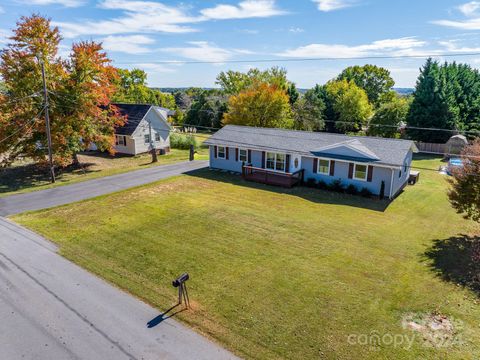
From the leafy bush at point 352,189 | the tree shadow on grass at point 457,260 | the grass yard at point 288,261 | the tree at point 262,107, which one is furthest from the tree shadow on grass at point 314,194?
the tree at point 262,107

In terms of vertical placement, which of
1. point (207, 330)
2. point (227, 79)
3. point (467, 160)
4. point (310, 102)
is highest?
point (227, 79)

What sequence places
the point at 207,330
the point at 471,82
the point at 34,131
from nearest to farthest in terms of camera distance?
the point at 207,330
the point at 34,131
the point at 471,82

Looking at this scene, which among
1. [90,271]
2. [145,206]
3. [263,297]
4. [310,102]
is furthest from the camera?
[310,102]

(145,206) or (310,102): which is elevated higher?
(310,102)

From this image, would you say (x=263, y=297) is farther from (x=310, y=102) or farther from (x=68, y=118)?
(x=310, y=102)

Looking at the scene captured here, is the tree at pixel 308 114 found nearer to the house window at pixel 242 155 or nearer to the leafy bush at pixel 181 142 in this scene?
the leafy bush at pixel 181 142

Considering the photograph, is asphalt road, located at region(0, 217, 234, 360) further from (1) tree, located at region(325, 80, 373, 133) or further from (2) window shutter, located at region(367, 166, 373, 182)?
(1) tree, located at region(325, 80, 373, 133)

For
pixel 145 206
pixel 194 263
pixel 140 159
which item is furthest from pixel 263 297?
pixel 140 159
